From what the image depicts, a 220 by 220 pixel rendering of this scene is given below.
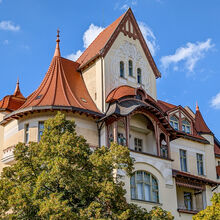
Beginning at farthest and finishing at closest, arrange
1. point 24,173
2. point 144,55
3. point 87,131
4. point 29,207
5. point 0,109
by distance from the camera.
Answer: point 144,55 < point 0,109 < point 87,131 < point 24,173 < point 29,207

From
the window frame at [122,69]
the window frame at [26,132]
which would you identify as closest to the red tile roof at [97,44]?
the window frame at [122,69]

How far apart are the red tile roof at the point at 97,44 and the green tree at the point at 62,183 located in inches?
509

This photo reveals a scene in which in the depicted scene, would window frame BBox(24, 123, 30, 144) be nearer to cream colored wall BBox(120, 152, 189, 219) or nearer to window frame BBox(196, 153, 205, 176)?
cream colored wall BBox(120, 152, 189, 219)

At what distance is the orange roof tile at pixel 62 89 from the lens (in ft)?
99.5

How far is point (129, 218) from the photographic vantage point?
21156mm

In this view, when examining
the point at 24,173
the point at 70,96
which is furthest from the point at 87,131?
the point at 24,173

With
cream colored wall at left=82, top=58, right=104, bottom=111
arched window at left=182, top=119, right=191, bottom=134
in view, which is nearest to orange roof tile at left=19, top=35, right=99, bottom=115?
cream colored wall at left=82, top=58, right=104, bottom=111

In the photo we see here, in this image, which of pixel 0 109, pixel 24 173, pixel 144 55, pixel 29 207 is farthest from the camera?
pixel 144 55

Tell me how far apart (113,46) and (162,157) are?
31.3 feet

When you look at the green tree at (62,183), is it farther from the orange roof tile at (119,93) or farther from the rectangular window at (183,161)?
the rectangular window at (183,161)

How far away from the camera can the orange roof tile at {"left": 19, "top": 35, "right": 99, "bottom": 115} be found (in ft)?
99.5

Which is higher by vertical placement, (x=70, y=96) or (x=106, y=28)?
(x=106, y=28)

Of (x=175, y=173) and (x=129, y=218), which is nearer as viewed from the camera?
(x=129, y=218)

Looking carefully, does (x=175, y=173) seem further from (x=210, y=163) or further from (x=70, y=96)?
(x=70, y=96)
